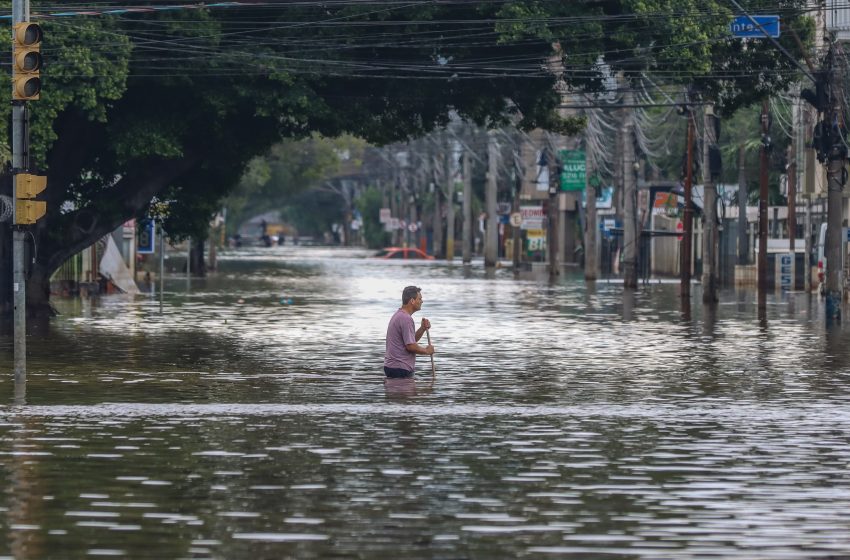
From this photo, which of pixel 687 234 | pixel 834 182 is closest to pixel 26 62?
pixel 834 182

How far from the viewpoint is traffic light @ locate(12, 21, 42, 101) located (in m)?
19.9

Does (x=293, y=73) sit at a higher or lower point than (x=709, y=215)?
higher

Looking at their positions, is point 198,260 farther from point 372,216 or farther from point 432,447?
point 372,216

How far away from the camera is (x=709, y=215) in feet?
165

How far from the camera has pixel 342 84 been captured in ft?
124

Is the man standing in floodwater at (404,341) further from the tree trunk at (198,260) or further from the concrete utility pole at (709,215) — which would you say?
the tree trunk at (198,260)

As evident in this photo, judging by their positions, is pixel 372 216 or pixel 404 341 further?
pixel 372 216

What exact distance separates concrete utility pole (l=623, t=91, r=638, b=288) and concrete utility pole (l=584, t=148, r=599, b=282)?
16.4 ft

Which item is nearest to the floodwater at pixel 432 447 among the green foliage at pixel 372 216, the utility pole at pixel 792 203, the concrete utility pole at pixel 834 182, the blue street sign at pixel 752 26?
the concrete utility pole at pixel 834 182

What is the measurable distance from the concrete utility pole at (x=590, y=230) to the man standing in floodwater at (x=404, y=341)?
46.5 meters

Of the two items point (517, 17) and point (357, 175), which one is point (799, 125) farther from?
point (357, 175)

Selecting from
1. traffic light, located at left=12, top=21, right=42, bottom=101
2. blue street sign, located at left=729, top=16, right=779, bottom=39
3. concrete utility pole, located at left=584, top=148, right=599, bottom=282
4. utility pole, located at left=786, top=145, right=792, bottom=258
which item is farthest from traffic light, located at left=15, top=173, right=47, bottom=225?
concrete utility pole, located at left=584, top=148, right=599, bottom=282

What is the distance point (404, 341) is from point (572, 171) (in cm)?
5360

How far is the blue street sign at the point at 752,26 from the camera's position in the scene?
35031 millimetres
